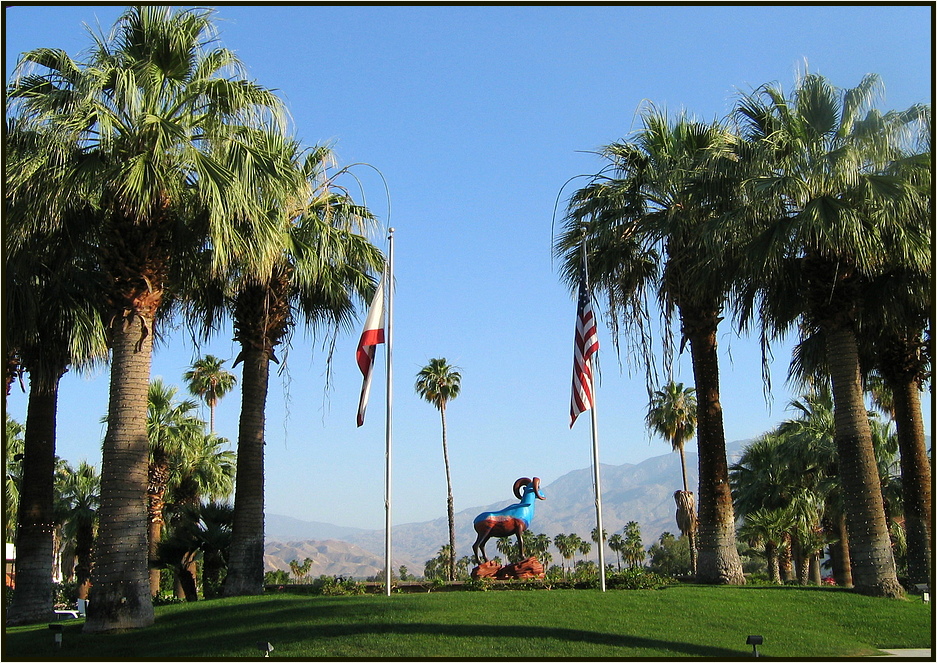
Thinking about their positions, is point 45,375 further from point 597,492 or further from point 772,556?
point 772,556

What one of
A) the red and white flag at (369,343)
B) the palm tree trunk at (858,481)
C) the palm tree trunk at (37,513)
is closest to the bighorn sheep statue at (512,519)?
the red and white flag at (369,343)

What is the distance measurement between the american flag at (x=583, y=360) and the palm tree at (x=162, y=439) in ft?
70.6

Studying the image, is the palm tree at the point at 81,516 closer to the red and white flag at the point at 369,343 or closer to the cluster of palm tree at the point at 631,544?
the red and white flag at the point at 369,343

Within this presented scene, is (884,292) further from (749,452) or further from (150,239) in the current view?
(749,452)

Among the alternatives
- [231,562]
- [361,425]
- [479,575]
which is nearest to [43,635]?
[231,562]

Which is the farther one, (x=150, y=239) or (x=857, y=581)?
(x=857, y=581)

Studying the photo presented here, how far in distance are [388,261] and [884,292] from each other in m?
10.3

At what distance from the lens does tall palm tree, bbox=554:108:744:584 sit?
19.3 m

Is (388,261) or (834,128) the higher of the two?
(834,128)

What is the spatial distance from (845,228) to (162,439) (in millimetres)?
27603

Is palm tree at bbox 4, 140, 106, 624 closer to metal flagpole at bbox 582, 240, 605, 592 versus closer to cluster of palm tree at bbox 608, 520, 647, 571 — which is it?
metal flagpole at bbox 582, 240, 605, 592

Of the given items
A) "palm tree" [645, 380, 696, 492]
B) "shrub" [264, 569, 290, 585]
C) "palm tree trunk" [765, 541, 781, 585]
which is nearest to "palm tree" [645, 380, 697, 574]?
"palm tree" [645, 380, 696, 492]

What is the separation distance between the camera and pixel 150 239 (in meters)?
16.1

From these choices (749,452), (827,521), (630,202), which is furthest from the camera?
(749,452)
